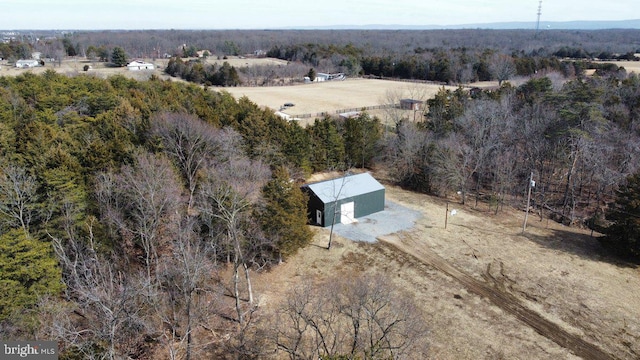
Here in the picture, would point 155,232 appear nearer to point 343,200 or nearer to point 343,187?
point 343,200

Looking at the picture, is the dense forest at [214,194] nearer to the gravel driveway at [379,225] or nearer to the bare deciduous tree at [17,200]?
the bare deciduous tree at [17,200]

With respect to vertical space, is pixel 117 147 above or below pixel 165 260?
above

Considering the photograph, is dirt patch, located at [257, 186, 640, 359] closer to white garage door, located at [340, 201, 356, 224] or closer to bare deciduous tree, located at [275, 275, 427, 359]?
bare deciduous tree, located at [275, 275, 427, 359]

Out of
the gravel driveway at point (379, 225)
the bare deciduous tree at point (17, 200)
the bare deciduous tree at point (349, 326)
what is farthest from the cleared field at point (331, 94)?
the bare deciduous tree at point (349, 326)

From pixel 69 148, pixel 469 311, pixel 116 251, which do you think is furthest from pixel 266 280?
pixel 69 148

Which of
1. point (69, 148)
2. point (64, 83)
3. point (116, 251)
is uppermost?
point (64, 83)

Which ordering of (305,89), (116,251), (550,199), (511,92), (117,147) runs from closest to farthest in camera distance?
(116,251) → (117,147) → (550,199) → (511,92) → (305,89)

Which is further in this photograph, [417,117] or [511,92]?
[417,117]

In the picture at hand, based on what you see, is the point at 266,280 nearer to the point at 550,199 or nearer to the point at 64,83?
the point at 550,199

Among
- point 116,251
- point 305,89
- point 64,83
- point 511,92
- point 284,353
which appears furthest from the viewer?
point 305,89
